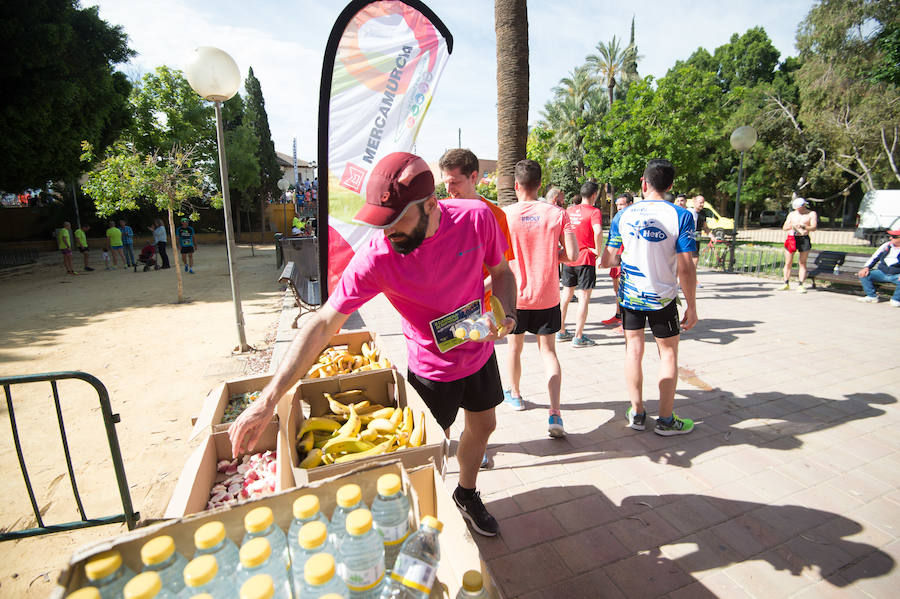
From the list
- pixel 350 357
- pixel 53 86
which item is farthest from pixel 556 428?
pixel 53 86

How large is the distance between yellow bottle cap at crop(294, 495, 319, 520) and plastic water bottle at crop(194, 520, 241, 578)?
169mm

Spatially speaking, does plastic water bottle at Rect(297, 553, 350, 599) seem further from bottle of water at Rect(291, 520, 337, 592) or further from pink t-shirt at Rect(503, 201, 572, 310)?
pink t-shirt at Rect(503, 201, 572, 310)

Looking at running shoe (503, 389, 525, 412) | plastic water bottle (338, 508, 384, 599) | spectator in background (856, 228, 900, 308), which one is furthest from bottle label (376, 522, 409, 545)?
spectator in background (856, 228, 900, 308)

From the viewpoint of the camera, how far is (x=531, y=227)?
3705mm

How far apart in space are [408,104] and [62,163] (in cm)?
2034

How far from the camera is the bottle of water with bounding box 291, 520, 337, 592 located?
97 centimetres

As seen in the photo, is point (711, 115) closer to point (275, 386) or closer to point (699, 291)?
point (699, 291)

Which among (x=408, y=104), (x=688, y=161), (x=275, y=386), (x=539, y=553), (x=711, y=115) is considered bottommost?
(x=539, y=553)

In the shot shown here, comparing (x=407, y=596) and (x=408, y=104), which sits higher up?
(x=408, y=104)

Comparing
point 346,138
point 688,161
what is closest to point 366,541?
point 346,138

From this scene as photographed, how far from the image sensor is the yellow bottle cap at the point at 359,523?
1.00m

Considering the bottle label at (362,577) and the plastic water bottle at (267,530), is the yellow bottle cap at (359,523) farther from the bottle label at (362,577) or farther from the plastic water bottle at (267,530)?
the plastic water bottle at (267,530)

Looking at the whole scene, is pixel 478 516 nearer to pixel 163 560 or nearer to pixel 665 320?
pixel 163 560

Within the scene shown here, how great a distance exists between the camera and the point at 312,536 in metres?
0.97
